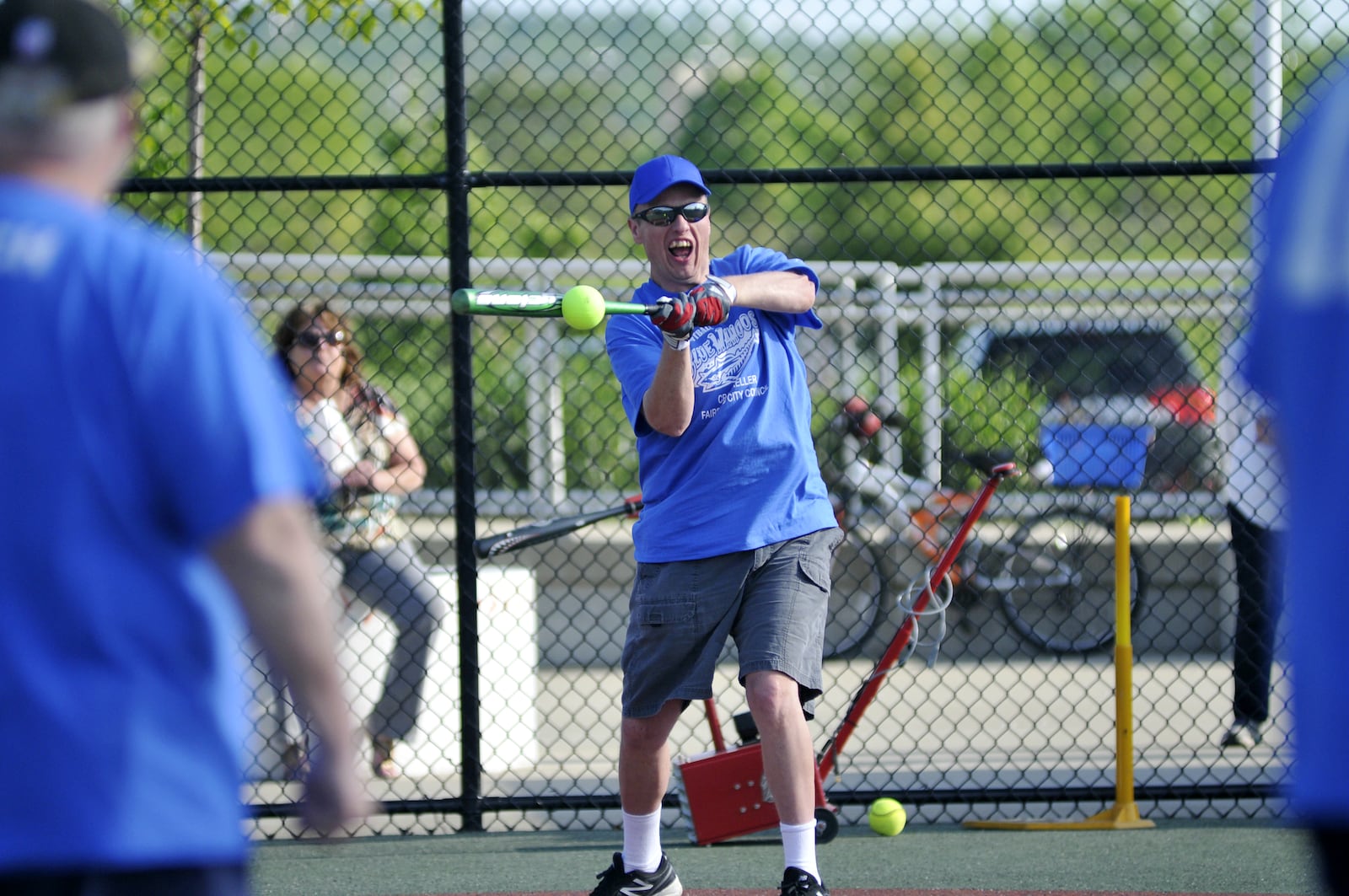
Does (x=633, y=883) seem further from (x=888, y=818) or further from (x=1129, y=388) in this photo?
(x=1129, y=388)

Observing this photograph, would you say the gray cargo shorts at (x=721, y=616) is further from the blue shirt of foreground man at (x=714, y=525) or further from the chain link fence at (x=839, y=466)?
the chain link fence at (x=839, y=466)

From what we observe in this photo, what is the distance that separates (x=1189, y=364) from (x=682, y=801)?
7.92 m

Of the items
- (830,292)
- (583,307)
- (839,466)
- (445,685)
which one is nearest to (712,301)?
(583,307)

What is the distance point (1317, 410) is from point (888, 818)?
3.06 meters

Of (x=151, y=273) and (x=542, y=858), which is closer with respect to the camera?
(x=151, y=273)

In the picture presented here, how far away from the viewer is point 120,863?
1.46 m

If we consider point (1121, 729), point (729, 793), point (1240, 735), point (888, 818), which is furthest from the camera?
point (1240, 735)

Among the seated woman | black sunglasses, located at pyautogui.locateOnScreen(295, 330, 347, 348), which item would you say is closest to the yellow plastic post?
the seated woman

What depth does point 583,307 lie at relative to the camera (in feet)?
10.00

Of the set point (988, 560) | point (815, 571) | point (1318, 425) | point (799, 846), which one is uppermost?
point (1318, 425)

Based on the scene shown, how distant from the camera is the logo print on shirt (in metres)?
3.47

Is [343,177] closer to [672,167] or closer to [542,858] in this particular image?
[672,167]

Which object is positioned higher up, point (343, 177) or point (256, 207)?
point (256, 207)

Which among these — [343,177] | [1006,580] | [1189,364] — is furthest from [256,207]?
[343,177]
